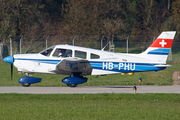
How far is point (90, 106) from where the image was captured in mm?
10148

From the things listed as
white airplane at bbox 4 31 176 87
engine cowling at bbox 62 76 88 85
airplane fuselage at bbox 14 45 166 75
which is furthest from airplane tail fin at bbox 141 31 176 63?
engine cowling at bbox 62 76 88 85

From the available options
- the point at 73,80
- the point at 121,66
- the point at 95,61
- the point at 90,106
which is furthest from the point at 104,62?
the point at 90,106

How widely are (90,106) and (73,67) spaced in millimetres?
5693

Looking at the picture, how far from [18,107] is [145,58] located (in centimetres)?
774

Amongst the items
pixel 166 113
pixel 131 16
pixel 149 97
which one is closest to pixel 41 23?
pixel 131 16

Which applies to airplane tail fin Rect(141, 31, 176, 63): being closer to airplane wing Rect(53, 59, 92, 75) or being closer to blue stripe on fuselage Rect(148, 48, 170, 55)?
blue stripe on fuselage Rect(148, 48, 170, 55)

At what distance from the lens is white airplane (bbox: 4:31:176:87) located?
15.3 metres

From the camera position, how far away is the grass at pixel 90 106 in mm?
8664

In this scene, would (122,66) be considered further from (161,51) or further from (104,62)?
(161,51)

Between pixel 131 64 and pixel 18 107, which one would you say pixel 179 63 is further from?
pixel 18 107

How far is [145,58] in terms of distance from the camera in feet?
51.2

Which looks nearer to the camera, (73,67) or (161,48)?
(161,48)

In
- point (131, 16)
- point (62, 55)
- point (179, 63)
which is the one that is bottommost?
point (179, 63)

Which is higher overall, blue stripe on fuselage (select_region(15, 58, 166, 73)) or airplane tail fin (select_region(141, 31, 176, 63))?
airplane tail fin (select_region(141, 31, 176, 63))
